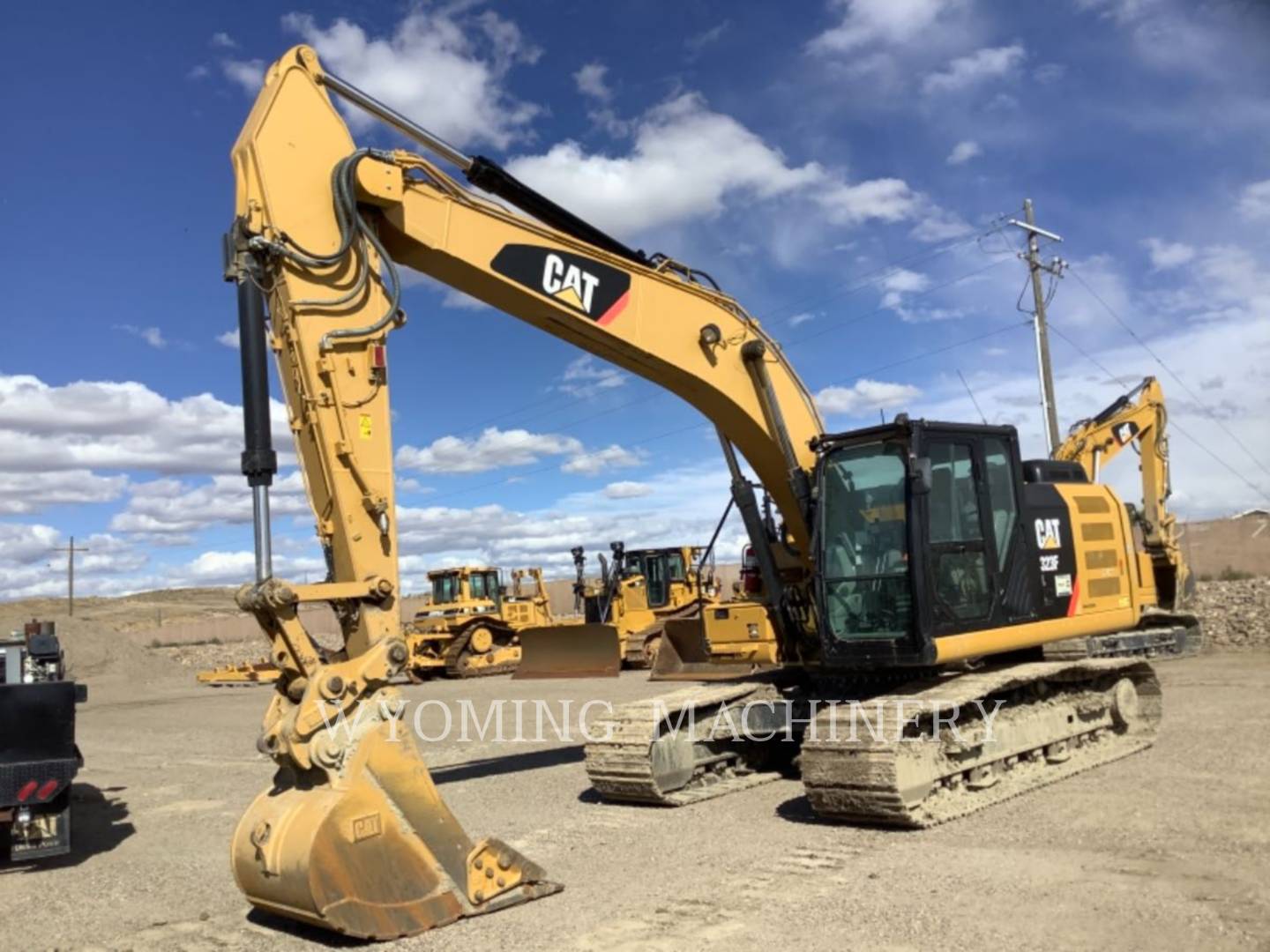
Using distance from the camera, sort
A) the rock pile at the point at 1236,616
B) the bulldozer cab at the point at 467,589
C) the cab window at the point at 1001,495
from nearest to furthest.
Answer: the cab window at the point at 1001,495 → the rock pile at the point at 1236,616 → the bulldozer cab at the point at 467,589

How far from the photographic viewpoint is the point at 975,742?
7.98 m

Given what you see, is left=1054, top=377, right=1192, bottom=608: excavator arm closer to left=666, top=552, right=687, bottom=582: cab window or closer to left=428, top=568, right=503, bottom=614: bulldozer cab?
left=666, top=552, right=687, bottom=582: cab window

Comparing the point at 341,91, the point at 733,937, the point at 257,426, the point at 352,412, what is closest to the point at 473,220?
the point at 341,91

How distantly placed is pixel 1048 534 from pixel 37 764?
781 centimetres

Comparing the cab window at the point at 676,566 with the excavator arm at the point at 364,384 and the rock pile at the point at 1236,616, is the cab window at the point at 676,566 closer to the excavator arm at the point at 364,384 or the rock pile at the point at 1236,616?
the rock pile at the point at 1236,616

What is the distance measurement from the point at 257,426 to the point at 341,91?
2514mm

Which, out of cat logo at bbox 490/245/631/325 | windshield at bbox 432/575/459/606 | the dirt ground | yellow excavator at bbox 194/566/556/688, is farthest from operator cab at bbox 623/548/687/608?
cat logo at bbox 490/245/631/325

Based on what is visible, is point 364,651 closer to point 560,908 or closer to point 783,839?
point 560,908

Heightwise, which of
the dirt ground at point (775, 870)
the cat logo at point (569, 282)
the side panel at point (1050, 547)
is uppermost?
the cat logo at point (569, 282)

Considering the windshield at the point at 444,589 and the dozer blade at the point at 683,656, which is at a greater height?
the windshield at the point at 444,589

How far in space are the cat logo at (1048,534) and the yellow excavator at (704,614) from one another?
1.6 inches

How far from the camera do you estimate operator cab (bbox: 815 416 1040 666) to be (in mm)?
7848

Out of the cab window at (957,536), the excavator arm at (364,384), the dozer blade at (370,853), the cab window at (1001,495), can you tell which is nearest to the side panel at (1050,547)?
the cab window at (1001,495)

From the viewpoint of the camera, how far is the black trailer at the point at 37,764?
7.25 m
